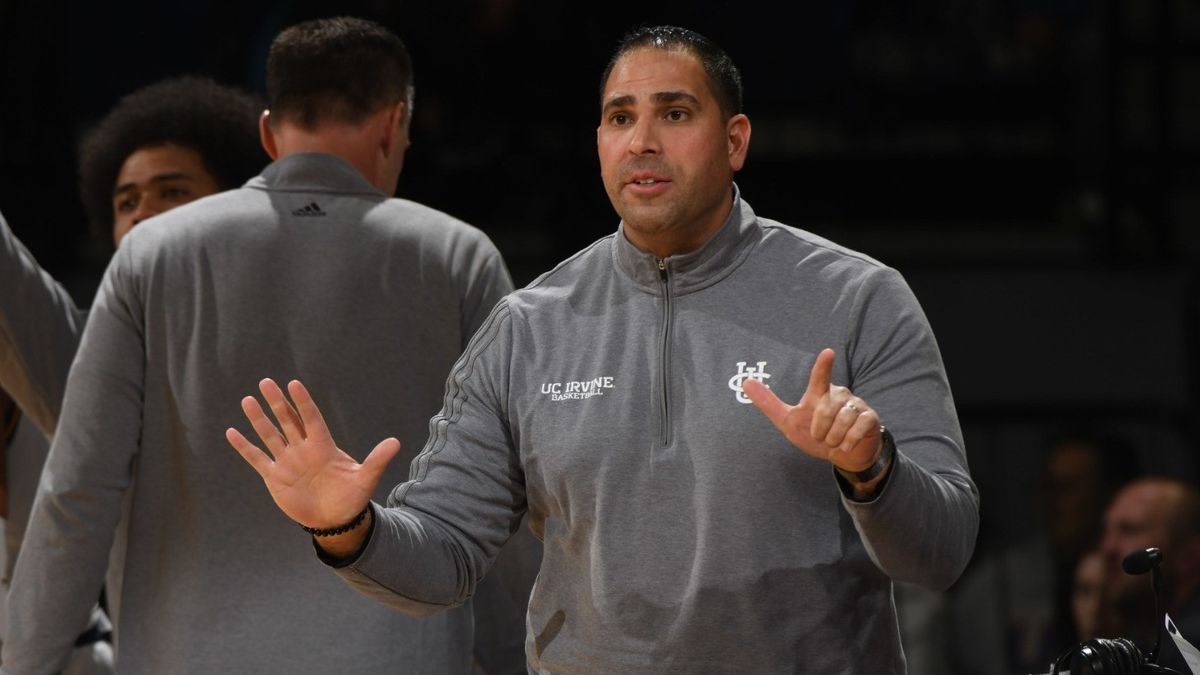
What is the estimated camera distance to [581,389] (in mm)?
2357

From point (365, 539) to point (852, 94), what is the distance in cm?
518

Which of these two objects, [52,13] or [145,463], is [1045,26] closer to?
[52,13]

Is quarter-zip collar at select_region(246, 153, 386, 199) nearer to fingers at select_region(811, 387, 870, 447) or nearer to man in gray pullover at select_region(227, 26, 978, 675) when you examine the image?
man in gray pullover at select_region(227, 26, 978, 675)

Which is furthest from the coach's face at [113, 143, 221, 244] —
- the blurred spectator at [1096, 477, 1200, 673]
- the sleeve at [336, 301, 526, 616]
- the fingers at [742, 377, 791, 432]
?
the blurred spectator at [1096, 477, 1200, 673]

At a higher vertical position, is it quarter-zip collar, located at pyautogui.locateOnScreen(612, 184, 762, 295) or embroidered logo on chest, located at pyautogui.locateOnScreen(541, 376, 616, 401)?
quarter-zip collar, located at pyautogui.locateOnScreen(612, 184, 762, 295)

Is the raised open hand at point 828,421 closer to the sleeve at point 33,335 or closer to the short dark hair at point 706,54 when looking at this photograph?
the short dark hair at point 706,54

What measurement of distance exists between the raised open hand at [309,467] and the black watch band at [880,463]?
0.55 meters

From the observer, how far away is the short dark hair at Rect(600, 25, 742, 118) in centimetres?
245

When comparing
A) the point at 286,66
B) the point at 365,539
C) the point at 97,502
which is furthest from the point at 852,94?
the point at 365,539

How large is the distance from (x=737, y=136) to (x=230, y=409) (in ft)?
3.25

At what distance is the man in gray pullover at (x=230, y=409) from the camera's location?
9.40 ft

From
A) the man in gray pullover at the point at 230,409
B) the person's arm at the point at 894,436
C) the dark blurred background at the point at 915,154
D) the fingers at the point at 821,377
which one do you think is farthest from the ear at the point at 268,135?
the dark blurred background at the point at 915,154

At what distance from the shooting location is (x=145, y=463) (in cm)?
293

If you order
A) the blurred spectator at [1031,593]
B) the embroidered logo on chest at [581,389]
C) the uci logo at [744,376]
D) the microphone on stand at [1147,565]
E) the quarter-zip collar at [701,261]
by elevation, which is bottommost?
the blurred spectator at [1031,593]
